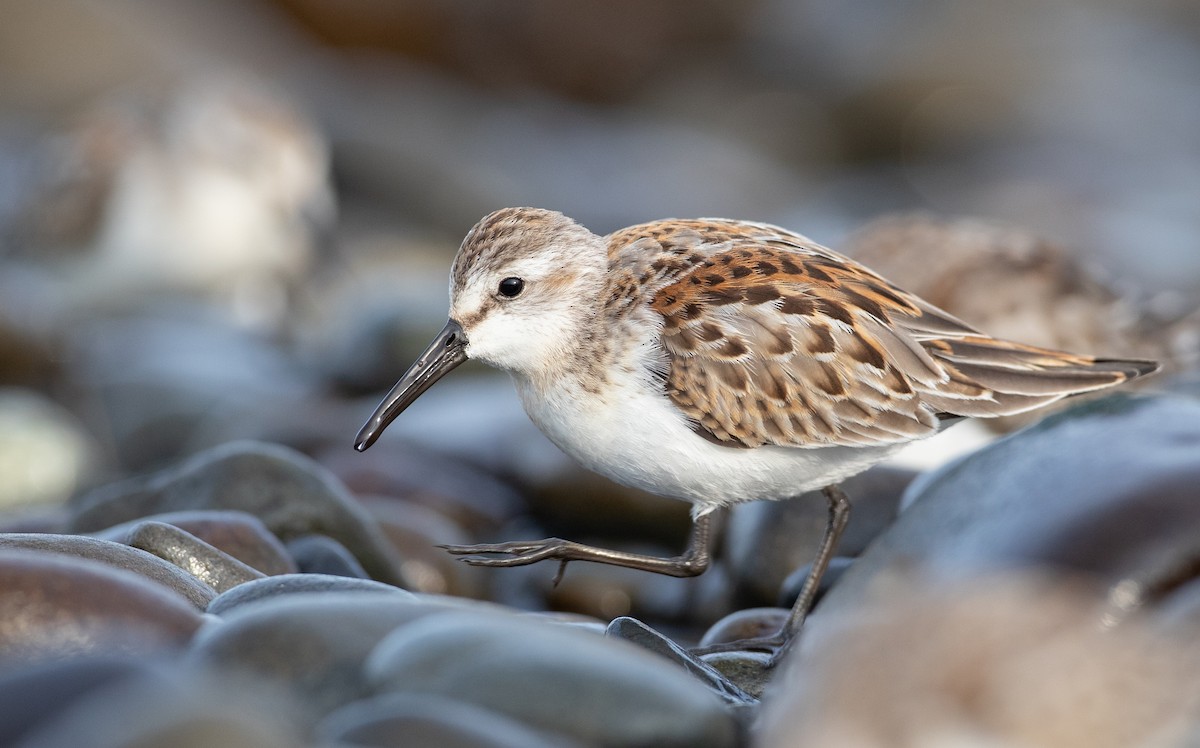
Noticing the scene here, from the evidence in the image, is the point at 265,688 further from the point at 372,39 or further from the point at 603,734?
the point at 372,39

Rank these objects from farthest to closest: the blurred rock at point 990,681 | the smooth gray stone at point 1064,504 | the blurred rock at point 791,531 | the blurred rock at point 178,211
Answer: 1. the blurred rock at point 178,211
2. the blurred rock at point 791,531
3. the smooth gray stone at point 1064,504
4. the blurred rock at point 990,681

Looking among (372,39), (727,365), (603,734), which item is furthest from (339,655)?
(372,39)

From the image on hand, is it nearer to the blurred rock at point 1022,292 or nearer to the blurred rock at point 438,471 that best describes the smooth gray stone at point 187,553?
the blurred rock at point 438,471

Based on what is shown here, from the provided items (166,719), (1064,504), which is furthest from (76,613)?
(1064,504)

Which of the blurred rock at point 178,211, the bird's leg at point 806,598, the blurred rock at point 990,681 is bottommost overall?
the blurred rock at point 178,211

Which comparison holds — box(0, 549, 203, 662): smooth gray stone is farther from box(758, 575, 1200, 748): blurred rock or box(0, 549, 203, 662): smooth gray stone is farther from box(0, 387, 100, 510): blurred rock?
box(0, 387, 100, 510): blurred rock

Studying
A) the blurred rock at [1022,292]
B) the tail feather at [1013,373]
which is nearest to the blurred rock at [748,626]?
the tail feather at [1013,373]
